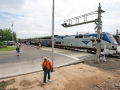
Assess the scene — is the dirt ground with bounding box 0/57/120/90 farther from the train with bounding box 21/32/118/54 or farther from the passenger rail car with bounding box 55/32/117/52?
the passenger rail car with bounding box 55/32/117/52

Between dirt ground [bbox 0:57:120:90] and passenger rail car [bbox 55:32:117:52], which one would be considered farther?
passenger rail car [bbox 55:32:117:52]

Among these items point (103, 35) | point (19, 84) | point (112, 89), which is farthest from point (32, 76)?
point (103, 35)

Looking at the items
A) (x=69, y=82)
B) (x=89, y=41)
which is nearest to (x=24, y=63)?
(x=69, y=82)

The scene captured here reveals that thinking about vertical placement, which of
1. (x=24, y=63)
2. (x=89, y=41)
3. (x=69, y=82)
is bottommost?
(x=69, y=82)

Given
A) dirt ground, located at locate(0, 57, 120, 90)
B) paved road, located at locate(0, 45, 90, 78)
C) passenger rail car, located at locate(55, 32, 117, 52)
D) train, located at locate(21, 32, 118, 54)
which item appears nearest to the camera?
dirt ground, located at locate(0, 57, 120, 90)

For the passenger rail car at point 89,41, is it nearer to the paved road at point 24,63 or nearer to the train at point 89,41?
the train at point 89,41

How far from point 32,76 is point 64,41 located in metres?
22.4

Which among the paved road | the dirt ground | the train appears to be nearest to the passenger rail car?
the train

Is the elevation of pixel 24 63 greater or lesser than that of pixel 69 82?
greater

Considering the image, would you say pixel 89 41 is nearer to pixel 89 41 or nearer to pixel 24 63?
pixel 89 41

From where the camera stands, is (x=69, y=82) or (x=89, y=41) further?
(x=89, y=41)

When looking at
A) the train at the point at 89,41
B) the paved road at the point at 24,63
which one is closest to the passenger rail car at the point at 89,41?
the train at the point at 89,41

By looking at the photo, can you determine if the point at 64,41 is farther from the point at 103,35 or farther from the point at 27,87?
the point at 27,87

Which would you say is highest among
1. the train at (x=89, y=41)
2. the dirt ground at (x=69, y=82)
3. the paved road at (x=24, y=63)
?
the train at (x=89, y=41)
